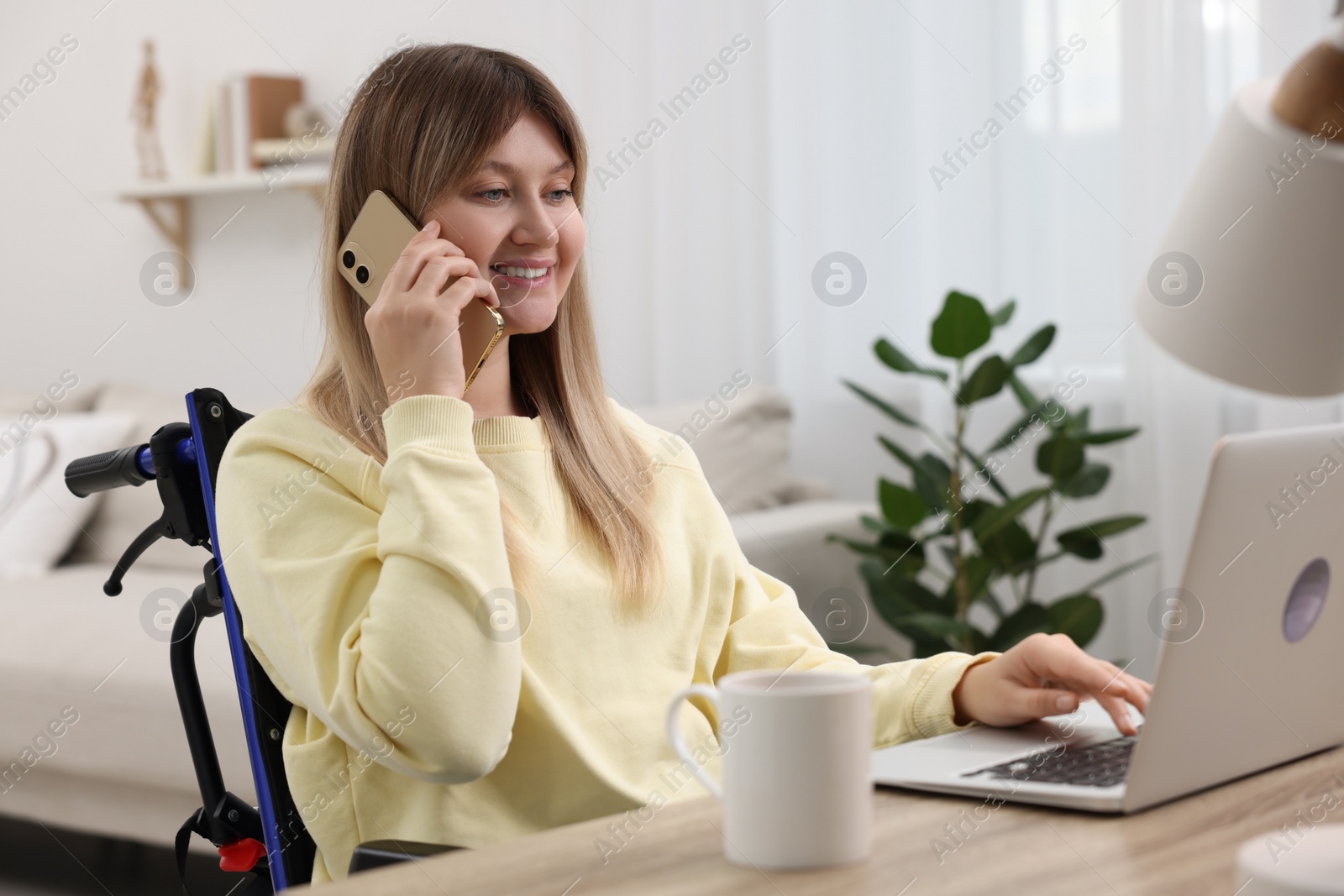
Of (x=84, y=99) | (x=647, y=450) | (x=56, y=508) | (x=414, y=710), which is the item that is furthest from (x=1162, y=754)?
(x=84, y=99)

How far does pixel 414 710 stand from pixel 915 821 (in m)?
0.39

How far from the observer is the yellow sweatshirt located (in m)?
0.99

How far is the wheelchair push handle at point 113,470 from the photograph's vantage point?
1128mm

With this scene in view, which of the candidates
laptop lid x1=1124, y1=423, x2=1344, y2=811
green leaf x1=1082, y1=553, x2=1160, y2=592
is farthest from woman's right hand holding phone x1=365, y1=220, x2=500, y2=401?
green leaf x1=1082, y1=553, x2=1160, y2=592

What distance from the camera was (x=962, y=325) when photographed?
2.35m

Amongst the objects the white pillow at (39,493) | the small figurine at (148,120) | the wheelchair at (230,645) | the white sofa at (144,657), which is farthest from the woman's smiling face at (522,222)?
the small figurine at (148,120)

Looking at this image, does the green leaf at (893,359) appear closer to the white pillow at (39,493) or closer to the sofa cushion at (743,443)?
the sofa cushion at (743,443)

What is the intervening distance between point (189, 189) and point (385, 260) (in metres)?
2.58

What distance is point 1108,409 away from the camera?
2.56 metres

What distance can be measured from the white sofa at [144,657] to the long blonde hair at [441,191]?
1077 millimetres

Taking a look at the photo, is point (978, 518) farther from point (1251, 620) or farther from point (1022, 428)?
point (1251, 620)

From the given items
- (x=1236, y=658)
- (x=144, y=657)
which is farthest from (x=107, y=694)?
(x=1236, y=658)

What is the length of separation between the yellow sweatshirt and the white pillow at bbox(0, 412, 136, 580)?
83.5 inches

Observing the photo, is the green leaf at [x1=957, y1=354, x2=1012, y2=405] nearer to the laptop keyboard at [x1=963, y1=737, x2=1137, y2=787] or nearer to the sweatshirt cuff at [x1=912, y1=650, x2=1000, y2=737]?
the sweatshirt cuff at [x1=912, y1=650, x2=1000, y2=737]
